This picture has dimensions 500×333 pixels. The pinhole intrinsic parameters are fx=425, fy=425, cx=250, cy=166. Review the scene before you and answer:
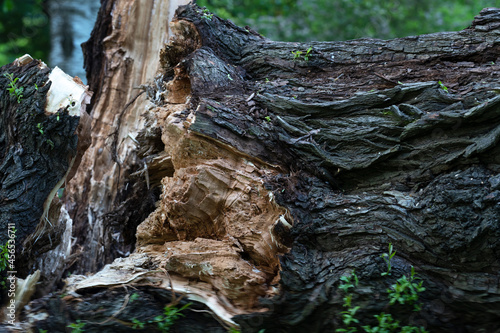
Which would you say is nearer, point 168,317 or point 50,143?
point 168,317

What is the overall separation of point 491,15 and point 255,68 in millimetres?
1761

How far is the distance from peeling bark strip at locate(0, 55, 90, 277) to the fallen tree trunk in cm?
56

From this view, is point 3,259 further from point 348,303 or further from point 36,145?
point 348,303

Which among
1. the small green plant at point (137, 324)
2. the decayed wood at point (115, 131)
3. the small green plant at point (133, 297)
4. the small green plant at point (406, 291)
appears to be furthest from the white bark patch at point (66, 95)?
the small green plant at point (406, 291)

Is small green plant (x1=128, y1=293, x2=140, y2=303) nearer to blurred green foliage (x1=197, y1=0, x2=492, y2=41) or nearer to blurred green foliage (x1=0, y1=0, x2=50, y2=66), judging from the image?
blurred green foliage (x1=197, y1=0, x2=492, y2=41)

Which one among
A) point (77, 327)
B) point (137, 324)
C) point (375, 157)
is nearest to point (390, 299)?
point (375, 157)

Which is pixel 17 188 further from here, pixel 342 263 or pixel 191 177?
pixel 342 263

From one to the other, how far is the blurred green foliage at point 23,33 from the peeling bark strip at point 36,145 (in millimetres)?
6628

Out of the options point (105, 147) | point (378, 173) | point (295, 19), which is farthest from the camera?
point (295, 19)

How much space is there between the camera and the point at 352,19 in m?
8.28

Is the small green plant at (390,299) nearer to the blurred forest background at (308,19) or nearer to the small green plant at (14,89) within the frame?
the small green plant at (14,89)

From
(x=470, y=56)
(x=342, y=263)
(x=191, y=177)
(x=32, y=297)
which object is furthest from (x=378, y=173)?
(x=32, y=297)

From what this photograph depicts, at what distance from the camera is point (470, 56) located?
2934 millimetres

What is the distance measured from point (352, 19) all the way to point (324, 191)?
641 centimetres
